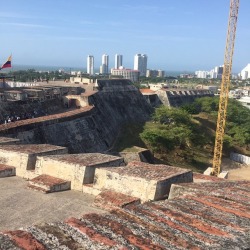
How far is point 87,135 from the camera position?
25500mm

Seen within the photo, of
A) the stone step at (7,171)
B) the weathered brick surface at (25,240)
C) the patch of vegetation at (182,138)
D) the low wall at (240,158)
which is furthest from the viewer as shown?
the low wall at (240,158)

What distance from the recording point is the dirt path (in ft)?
95.3

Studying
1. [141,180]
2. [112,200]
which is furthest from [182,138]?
[112,200]

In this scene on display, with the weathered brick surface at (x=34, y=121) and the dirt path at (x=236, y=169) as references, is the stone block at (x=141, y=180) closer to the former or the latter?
the weathered brick surface at (x=34, y=121)

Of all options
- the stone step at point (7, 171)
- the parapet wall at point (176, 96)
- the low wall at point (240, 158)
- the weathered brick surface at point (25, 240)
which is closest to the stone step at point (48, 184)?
the stone step at point (7, 171)

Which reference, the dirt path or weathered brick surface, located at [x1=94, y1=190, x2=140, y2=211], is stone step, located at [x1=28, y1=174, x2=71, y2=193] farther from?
the dirt path

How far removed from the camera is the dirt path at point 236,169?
2905cm

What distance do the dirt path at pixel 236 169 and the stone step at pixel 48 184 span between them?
22299 mm

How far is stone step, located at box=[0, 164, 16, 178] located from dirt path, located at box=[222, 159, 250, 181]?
22.3 m

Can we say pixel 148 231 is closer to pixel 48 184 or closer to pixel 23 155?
pixel 48 184

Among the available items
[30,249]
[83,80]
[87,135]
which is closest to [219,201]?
[30,249]

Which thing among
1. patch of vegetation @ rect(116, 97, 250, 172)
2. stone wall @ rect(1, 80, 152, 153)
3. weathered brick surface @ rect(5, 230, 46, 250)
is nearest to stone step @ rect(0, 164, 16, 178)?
weathered brick surface @ rect(5, 230, 46, 250)

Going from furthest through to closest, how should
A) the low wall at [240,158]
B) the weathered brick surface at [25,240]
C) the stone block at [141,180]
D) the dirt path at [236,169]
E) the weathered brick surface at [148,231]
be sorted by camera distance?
the low wall at [240,158]
the dirt path at [236,169]
the stone block at [141,180]
the weathered brick surface at [148,231]
the weathered brick surface at [25,240]

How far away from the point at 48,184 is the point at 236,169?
27.6m
